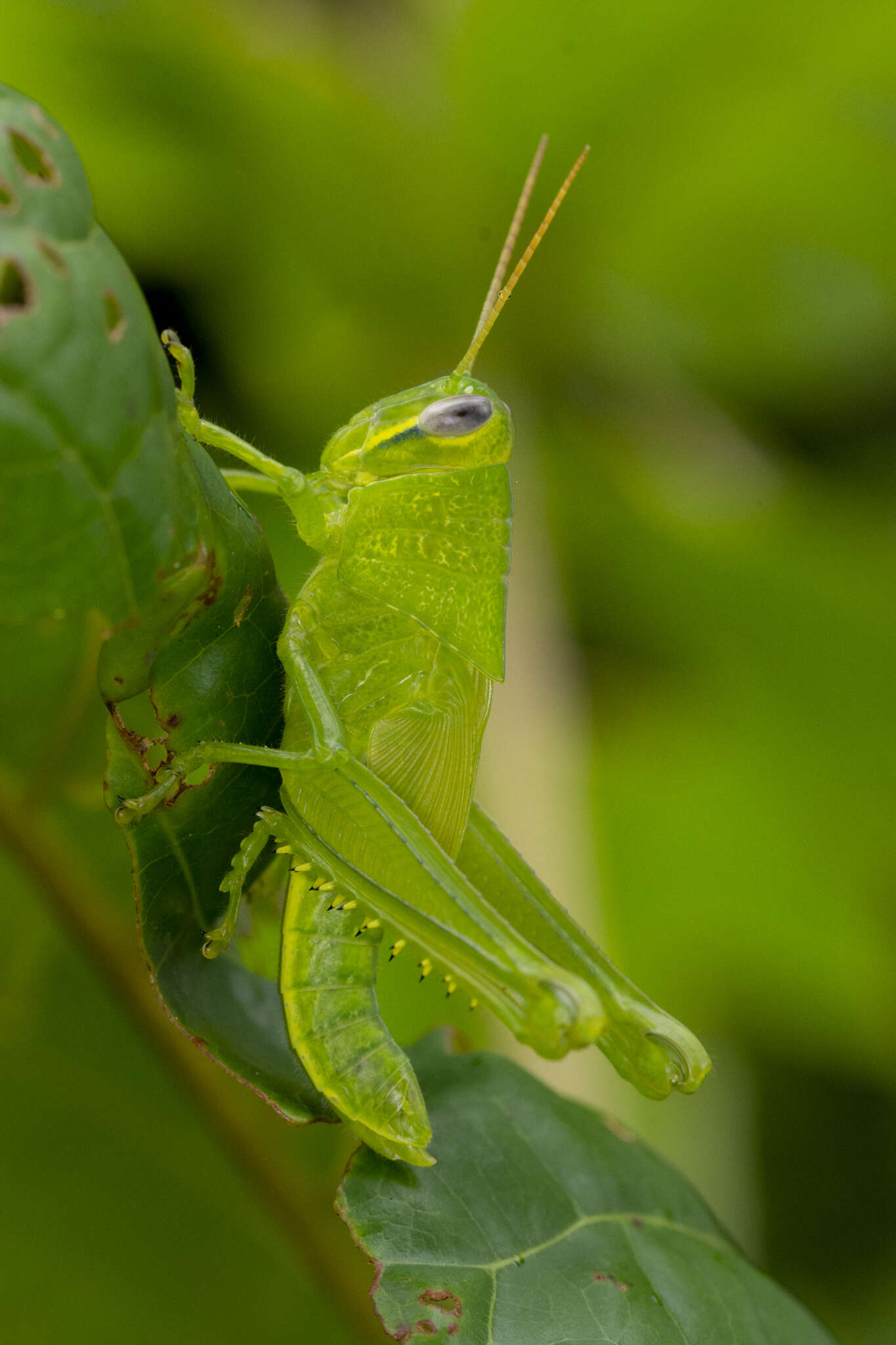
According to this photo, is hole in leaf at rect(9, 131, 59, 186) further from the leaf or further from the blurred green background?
the blurred green background

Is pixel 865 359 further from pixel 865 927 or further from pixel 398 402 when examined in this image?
pixel 398 402

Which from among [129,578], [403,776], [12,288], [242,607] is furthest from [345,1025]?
[12,288]

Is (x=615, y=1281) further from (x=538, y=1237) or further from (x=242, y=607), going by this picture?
(x=242, y=607)

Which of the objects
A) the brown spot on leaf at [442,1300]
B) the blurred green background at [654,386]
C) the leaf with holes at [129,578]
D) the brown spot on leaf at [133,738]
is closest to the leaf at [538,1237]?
the brown spot on leaf at [442,1300]

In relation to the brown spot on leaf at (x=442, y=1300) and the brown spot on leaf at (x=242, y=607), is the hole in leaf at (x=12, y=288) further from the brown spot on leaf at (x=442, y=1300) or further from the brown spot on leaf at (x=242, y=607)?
the brown spot on leaf at (x=442, y=1300)

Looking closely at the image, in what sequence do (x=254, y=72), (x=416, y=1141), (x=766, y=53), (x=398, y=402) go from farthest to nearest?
(x=766, y=53), (x=254, y=72), (x=398, y=402), (x=416, y=1141)

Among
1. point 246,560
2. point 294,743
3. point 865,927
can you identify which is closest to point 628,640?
point 865,927
